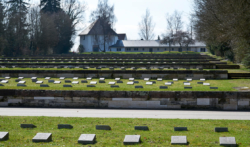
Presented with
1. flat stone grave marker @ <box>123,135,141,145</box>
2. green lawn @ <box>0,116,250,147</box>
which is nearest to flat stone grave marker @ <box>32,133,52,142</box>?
green lawn @ <box>0,116,250,147</box>

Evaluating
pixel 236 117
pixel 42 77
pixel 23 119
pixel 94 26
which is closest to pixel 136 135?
pixel 23 119

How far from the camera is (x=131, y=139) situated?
22.8 ft

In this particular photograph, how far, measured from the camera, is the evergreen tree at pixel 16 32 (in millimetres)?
48916

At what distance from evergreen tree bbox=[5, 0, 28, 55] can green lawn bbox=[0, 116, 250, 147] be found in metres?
42.7

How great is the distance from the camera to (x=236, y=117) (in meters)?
10.1

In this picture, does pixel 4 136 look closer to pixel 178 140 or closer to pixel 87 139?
pixel 87 139

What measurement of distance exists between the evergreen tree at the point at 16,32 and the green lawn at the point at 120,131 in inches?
1683

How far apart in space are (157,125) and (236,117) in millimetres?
3155

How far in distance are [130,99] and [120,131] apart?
4110 millimetres

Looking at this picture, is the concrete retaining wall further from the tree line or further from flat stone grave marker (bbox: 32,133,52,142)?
the tree line

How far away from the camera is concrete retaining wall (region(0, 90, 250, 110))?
1168 cm

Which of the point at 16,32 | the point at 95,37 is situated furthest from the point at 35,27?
the point at 95,37

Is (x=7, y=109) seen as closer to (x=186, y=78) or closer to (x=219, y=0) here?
(x=186, y=78)

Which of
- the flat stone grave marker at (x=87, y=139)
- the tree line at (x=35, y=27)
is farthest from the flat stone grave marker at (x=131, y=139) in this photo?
the tree line at (x=35, y=27)
